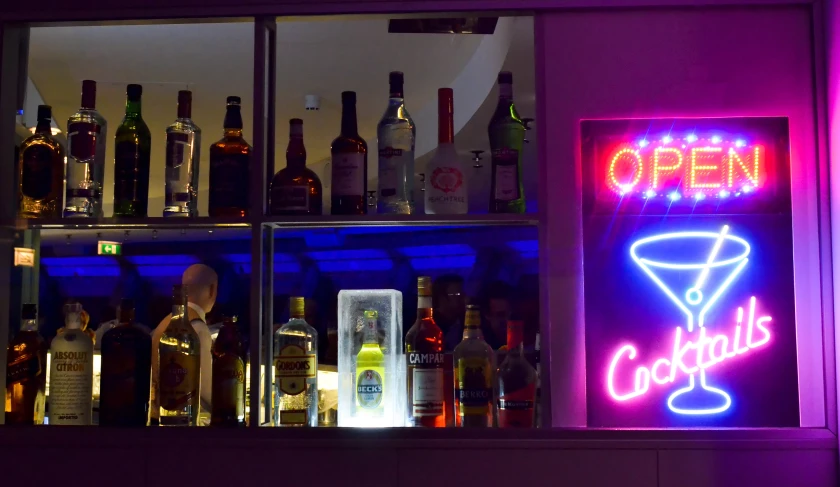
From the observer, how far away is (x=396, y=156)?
1670 mm

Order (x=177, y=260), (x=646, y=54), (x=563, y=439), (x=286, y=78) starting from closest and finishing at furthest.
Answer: (x=563, y=439)
(x=646, y=54)
(x=286, y=78)
(x=177, y=260)

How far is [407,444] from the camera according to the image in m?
1.56

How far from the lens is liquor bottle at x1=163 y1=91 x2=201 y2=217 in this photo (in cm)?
171

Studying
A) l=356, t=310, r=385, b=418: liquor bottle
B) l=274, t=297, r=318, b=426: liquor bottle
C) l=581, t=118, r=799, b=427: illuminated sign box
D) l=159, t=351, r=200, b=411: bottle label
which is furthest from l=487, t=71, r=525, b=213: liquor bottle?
l=159, t=351, r=200, b=411: bottle label

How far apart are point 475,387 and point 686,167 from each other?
0.66 metres

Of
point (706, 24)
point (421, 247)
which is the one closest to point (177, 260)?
point (421, 247)

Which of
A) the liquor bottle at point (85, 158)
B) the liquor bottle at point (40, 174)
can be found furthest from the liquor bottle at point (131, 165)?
the liquor bottle at point (40, 174)

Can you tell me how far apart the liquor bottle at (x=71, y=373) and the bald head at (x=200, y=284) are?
0.49 meters

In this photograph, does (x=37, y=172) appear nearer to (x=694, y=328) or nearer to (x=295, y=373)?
(x=295, y=373)

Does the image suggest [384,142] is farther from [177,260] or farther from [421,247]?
[177,260]

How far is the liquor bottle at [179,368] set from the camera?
64.2 inches

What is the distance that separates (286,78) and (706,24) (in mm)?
2455

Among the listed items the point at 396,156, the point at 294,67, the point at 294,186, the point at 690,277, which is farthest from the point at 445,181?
the point at 294,67

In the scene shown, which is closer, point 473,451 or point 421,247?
point 473,451
